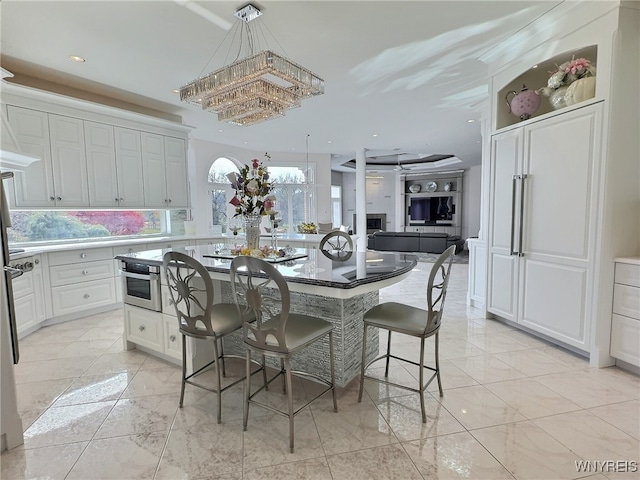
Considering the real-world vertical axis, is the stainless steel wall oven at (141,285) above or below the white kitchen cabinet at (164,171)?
below

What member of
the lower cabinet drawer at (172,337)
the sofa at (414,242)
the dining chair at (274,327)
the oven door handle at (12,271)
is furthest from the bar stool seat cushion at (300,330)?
the sofa at (414,242)

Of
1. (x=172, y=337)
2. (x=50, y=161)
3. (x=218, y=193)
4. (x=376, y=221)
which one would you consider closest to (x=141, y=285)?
(x=172, y=337)

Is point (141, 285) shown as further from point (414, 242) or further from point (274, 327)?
point (414, 242)

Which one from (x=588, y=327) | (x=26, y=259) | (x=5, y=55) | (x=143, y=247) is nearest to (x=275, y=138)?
(x=143, y=247)

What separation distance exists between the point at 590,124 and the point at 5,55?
544cm

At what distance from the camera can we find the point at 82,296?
13.0 ft

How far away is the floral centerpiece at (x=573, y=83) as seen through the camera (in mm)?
2641

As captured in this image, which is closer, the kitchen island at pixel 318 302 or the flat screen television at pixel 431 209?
the kitchen island at pixel 318 302

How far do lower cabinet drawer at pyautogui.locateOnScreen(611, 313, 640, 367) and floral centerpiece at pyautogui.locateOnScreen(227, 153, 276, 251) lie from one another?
292 cm

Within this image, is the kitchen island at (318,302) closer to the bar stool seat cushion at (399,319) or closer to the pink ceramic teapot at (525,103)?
→ the bar stool seat cushion at (399,319)

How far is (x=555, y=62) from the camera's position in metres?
3.15

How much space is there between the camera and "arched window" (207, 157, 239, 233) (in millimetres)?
7391

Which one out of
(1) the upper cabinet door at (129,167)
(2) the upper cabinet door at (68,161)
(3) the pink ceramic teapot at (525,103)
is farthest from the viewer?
(1) the upper cabinet door at (129,167)

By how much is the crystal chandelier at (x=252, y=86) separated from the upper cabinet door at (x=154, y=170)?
237 cm
